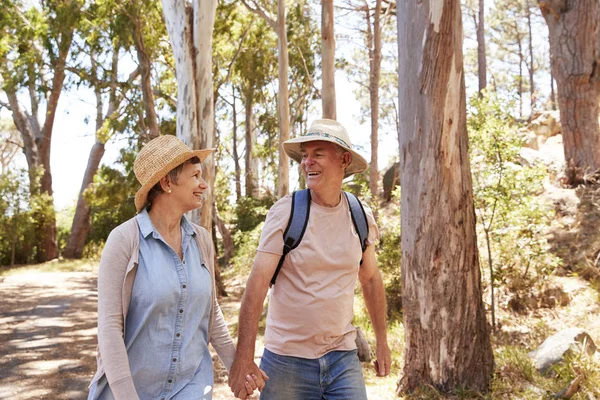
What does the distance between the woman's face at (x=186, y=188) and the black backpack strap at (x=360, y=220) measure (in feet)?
2.68

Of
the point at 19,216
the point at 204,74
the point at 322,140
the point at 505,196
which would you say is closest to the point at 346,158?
the point at 322,140

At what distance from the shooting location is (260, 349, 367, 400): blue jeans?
2826 mm

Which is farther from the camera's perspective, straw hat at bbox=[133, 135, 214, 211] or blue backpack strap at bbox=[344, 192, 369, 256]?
blue backpack strap at bbox=[344, 192, 369, 256]

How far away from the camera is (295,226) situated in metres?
2.86

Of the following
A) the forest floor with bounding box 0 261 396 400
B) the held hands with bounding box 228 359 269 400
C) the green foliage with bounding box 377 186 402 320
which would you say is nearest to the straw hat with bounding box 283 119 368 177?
the held hands with bounding box 228 359 269 400

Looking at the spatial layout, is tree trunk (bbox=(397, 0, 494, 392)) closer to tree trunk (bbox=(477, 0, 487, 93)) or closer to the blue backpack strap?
the blue backpack strap

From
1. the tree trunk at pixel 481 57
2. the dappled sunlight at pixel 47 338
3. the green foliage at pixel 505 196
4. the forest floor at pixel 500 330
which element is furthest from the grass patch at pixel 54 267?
the tree trunk at pixel 481 57

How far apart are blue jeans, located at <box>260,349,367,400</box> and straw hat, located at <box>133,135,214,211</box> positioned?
3.11 ft

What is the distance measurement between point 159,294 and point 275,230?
0.65m

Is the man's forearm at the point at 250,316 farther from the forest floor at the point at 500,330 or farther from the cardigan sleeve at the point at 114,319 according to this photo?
the forest floor at the point at 500,330

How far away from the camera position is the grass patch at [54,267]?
861 inches

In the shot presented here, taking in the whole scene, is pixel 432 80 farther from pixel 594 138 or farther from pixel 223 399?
pixel 594 138

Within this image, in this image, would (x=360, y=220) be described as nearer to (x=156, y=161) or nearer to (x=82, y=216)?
(x=156, y=161)

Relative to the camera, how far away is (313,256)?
286 cm
